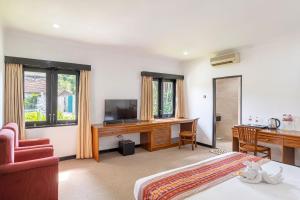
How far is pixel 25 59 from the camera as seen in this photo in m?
3.58

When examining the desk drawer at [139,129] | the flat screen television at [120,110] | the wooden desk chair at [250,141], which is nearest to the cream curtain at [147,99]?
the flat screen television at [120,110]

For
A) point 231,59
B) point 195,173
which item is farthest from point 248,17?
point 195,173

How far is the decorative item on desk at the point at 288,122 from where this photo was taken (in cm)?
370

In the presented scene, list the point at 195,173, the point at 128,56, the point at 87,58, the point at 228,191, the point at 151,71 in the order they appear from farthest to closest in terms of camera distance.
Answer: the point at 151,71
the point at 128,56
the point at 87,58
the point at 195,173
the point at 228,191

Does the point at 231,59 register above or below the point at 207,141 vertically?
above

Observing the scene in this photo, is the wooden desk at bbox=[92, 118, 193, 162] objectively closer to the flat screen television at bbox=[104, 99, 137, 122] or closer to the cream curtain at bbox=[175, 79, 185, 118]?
the flat screen television at bbox=[104, 99, 137, 122]

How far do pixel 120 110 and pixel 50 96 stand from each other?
163cm

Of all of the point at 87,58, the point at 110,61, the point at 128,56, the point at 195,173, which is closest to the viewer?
the point at 195,173

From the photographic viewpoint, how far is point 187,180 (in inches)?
68.4

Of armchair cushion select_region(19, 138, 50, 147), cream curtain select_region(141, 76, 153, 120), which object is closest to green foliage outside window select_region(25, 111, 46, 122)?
armchair cushion select_region(19, 138, 50, 147)

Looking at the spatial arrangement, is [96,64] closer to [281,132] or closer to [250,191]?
[250,191]

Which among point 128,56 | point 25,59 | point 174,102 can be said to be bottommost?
point 174,102

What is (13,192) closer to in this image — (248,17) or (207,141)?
(248,17)

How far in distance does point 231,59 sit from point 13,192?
486cm
